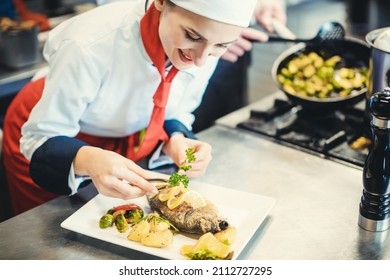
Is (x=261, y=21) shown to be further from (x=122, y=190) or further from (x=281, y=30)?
(x=122, y=190)

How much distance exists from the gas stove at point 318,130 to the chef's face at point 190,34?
19.4 inches

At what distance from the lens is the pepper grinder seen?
3.69 feet

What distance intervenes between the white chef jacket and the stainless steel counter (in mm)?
157

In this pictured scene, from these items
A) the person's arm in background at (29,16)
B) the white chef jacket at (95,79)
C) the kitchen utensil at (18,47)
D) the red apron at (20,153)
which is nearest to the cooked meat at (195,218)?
the white chef jacket at (95,79)

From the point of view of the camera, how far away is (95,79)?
1.37 m

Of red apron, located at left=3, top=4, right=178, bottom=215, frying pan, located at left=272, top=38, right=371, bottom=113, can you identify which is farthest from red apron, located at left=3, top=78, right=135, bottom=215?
frying pan, located at left=272, top=38, right=371, bottom=113

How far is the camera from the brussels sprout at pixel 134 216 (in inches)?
48.9

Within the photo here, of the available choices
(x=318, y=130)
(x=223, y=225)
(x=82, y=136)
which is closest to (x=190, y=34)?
(x=223, y=225)

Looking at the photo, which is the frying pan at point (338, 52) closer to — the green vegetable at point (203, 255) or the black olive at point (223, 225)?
the black olive at point (223, 225)

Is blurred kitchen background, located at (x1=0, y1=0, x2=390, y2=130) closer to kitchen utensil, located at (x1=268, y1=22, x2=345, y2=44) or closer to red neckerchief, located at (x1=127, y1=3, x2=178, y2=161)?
kitchen utensil, located at (x1=268, y1=22, x2=345, y2=44)

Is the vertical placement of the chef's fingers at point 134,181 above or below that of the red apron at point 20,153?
above

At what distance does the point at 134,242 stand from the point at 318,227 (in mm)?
408
